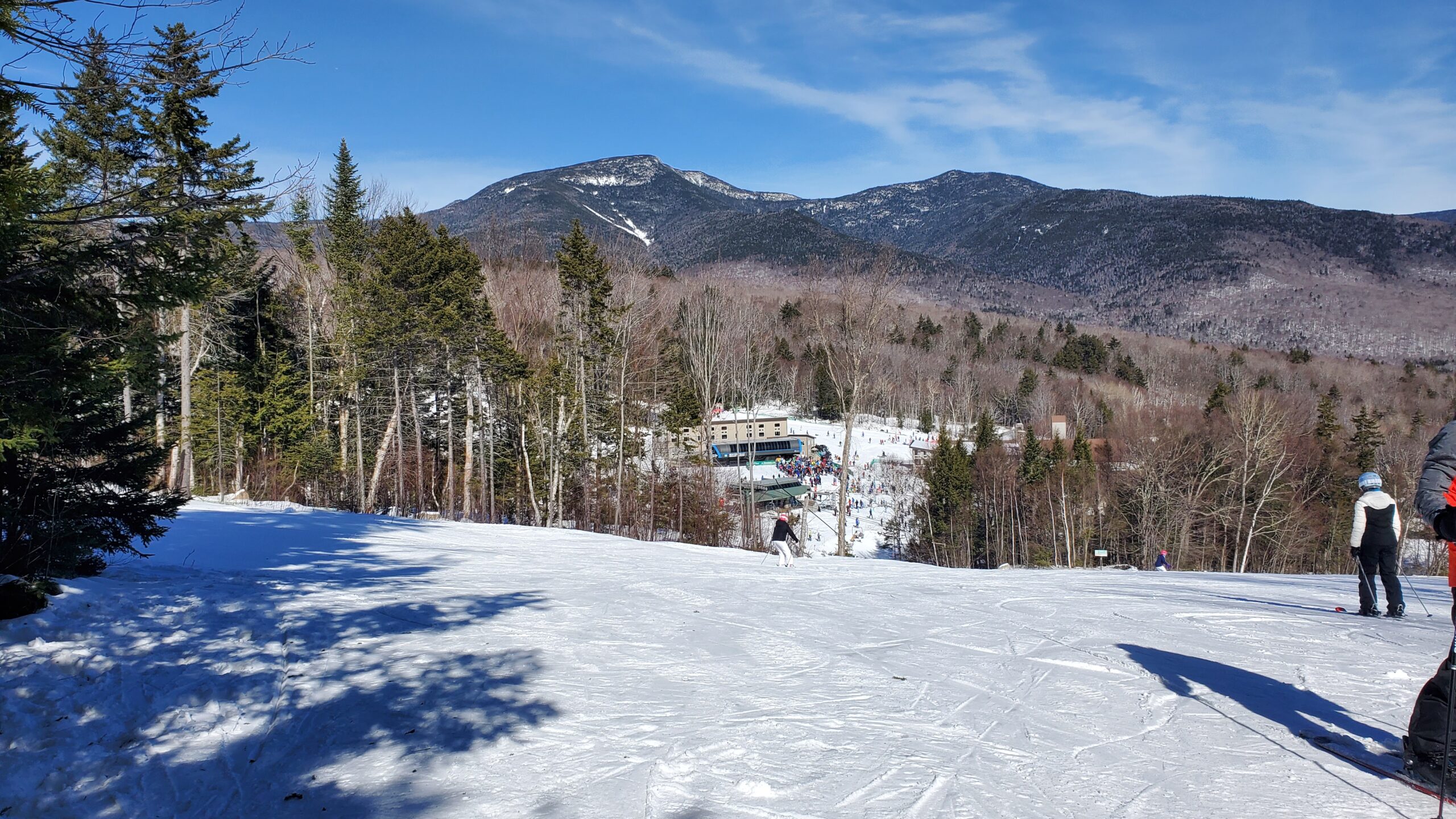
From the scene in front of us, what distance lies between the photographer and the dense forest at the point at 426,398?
5543 mm

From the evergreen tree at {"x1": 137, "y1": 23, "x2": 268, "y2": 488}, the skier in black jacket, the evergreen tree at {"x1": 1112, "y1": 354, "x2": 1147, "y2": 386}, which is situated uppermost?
the evergreen tree at {"x1": 1112, "y1": 354, "x2": 1147, "y2": 386}

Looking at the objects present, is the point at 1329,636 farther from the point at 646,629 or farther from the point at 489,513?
the point at 489,513

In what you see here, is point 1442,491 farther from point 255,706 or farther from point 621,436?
point 621,436

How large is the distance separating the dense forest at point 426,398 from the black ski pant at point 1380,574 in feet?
36.6

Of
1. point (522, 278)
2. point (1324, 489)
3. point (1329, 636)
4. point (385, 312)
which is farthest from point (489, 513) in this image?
point (1324, 489)

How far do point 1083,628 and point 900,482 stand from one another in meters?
60.5

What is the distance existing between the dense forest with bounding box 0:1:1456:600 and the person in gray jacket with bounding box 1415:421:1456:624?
7.05 m

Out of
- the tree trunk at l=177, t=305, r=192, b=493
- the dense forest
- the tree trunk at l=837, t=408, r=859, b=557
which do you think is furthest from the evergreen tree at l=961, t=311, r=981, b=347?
the tree trunk at l=177, t=305, r=192, b=493

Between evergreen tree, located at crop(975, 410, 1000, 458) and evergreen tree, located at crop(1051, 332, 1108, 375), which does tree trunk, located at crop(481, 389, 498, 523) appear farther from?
evergreen tree, located at crop(1051, 332, 1108, 375)

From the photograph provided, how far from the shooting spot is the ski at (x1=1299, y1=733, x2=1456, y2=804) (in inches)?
160

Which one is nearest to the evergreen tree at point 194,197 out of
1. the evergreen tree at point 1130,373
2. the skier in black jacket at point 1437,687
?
the skier in black jacket at point 1437,687

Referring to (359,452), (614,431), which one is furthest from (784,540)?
(359,452)

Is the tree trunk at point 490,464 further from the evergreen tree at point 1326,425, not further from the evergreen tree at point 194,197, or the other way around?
the evergreen tree at point 1326,425

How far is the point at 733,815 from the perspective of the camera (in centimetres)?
399
